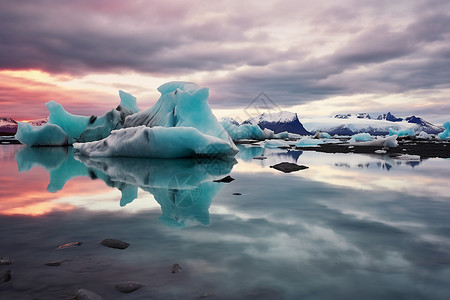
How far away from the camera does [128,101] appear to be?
2492 centimetres

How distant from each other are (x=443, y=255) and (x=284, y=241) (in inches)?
48.9

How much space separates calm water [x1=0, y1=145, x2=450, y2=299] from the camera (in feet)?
6.86

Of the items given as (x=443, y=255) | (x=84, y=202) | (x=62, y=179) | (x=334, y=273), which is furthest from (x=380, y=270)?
(x=62, y=179)

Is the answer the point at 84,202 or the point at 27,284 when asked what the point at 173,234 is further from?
the point at 84,202

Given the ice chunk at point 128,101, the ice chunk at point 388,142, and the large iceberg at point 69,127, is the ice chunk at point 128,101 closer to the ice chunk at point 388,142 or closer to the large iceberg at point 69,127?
the large iceberg at point 69,127

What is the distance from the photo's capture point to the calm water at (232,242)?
2.09m

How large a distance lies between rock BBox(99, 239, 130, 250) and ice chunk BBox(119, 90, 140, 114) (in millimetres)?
22638

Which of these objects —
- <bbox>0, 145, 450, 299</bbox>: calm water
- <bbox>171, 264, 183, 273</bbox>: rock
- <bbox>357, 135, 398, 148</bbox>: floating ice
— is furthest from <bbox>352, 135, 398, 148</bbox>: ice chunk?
<bbox>171, 264, 183, 273</bbox>: rock

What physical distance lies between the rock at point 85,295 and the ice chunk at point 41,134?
22944 millimetres

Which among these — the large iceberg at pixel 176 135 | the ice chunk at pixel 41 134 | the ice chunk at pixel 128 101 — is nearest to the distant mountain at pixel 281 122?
the ice chunk at pixel 128 101

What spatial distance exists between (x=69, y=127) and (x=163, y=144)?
15.2 meters

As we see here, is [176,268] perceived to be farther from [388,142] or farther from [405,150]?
[388,142]

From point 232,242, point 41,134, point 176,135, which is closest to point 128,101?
point 41,134

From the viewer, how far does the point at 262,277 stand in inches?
87.6
